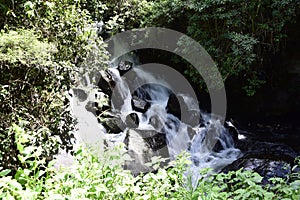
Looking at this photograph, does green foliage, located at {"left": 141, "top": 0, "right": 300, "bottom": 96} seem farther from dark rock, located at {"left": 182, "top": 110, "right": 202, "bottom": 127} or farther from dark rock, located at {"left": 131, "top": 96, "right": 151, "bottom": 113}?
dark rock, located at {"left": 131, "top": 96, "right": 151, "bottom": 113}

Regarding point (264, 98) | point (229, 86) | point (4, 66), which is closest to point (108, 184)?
point (4, 66)

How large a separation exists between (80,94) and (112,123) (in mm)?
1527

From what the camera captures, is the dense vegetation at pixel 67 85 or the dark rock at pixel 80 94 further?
the dark rock at pixel 80 94

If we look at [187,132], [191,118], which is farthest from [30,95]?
[191,118]

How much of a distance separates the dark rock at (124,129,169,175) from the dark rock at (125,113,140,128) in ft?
2.41

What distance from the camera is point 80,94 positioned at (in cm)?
405

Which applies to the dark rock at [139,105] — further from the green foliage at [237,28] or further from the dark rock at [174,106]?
the green foliage at [237,28]

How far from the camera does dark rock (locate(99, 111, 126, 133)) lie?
538cm

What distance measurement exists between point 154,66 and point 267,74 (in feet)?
9.54

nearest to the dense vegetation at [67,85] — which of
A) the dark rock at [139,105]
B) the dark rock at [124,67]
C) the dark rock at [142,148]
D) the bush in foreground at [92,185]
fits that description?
the bush in foreground at [92,185]

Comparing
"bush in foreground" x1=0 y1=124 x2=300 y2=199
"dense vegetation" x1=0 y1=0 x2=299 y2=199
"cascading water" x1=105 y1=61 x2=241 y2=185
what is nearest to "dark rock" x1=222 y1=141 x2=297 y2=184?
"cascading water" x1=105 y1=61 x2=241 y2=185

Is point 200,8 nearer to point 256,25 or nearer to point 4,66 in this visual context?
point 256,25

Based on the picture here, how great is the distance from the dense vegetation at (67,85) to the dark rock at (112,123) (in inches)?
64.3

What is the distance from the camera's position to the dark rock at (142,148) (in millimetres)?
4371
